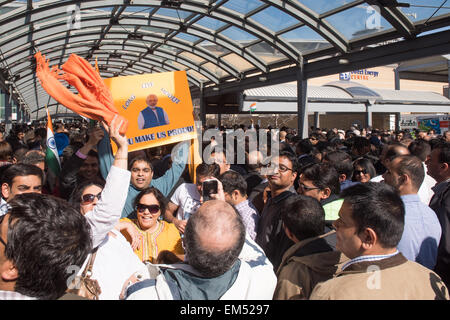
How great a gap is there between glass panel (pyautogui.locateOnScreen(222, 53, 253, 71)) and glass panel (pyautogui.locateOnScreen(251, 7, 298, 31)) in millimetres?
3809

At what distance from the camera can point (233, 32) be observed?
1380 centimetres

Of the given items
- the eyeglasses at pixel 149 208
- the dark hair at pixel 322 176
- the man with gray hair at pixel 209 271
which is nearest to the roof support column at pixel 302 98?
the dark hair at pixel 322 176

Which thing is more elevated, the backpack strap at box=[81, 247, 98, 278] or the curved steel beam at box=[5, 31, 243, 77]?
Answer: the curved steel beam at box=[5, 31, 243, 77]

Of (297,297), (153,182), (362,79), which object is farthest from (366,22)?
(362,79)

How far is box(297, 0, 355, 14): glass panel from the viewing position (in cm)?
993

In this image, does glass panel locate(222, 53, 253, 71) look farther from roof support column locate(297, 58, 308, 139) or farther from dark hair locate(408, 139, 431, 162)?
dark hair locate(408, 139, 431, 162)

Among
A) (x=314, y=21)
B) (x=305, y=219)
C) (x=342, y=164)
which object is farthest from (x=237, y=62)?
(x=305, y=219)

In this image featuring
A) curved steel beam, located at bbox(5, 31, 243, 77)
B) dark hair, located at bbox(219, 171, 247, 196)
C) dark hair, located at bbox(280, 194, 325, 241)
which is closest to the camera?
dark hair, located at bbox(280, 194, 325, 241)

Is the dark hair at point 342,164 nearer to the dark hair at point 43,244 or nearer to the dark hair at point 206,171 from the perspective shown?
the dark hair at point 206,171

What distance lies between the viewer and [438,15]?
8.73 metres

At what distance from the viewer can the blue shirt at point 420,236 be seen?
2725mm

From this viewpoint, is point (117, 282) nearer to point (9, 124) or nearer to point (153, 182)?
point (153, 182)

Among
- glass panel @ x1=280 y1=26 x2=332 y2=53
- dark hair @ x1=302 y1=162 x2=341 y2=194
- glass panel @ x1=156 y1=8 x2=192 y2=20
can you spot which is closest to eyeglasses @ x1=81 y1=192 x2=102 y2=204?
dark hair @ x1=302 y1=162 x2=341 y2=194

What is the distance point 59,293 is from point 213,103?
70.9 ft
